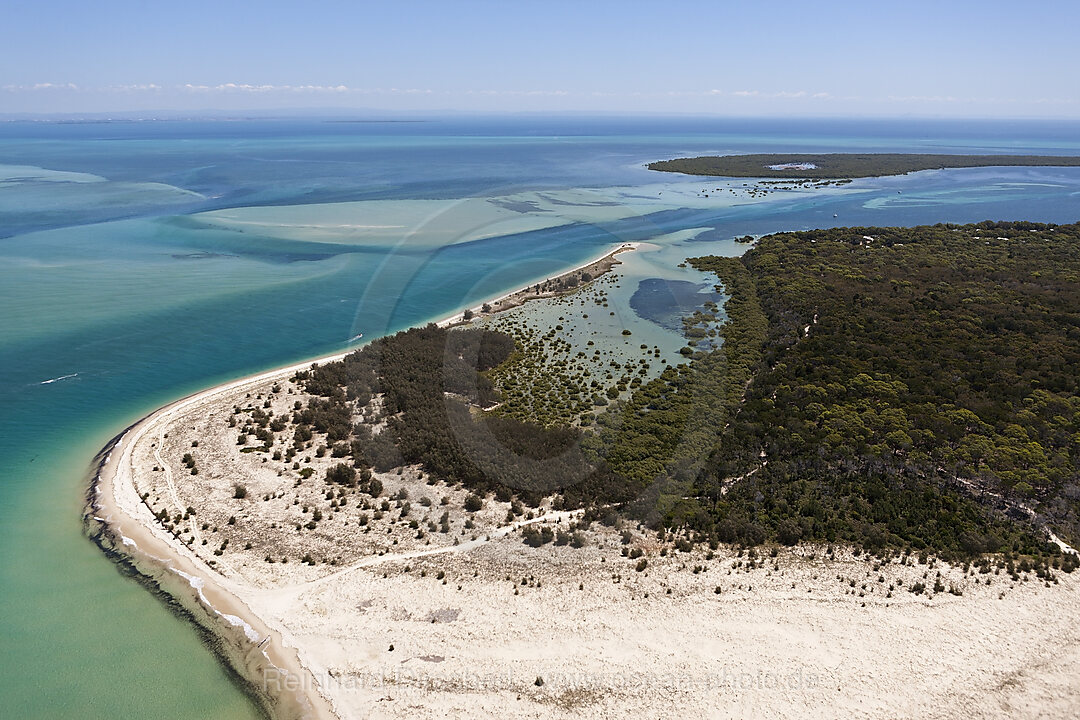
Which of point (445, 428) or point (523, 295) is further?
point (523, 295)

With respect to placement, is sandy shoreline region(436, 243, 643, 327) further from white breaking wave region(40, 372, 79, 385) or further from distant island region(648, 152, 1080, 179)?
distant island region(648, 152, 1080, 179)

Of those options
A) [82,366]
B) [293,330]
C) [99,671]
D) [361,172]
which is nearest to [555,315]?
[293,330]

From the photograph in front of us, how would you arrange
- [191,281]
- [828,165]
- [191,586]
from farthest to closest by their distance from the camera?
1. [828,165]
2. [191,281]
3. [191,586]

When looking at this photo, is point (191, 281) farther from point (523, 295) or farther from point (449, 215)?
point (449, 215)

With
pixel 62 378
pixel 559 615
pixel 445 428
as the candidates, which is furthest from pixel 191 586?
pixel 62 378

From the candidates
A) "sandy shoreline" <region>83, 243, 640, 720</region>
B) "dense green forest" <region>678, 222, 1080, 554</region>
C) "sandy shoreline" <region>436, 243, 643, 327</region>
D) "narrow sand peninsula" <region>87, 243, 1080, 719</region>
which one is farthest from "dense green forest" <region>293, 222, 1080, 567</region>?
"sandy shoreline" <region>83, 243, 640, 720</region>

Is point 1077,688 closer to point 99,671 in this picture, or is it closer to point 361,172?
point 99,671

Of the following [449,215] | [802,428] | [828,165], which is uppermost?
[828,165]
